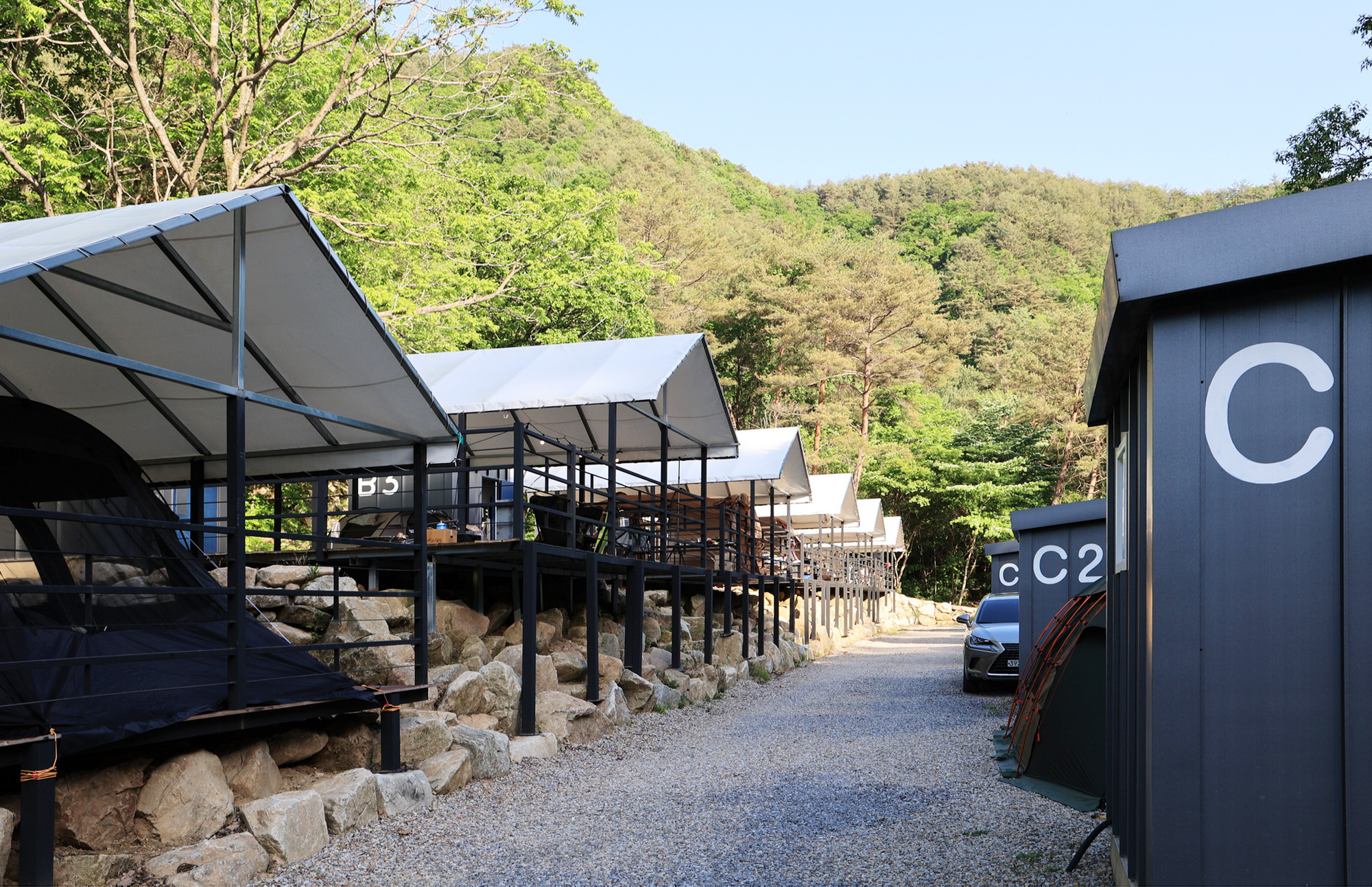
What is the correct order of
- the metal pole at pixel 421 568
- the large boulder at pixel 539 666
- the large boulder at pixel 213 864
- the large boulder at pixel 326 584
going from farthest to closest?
the large boulder at pixel 539 666 < the large boulder at pixel 326 584 < the metal pole at pixel 421 568 < the large boulder at pixel 213 864

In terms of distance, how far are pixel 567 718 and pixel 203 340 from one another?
15.0 ft

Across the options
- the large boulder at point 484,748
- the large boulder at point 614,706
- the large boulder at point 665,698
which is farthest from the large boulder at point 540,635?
the large boulder at point 484,748

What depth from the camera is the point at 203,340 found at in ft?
23.0

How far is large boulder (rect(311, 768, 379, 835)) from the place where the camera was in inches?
238

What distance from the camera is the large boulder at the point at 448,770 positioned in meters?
7.20

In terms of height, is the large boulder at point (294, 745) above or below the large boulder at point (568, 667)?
above

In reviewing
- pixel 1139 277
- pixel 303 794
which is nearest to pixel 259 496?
pixel 303 794

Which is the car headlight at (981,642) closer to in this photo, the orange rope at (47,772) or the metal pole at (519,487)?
the metal pole at (519,487)

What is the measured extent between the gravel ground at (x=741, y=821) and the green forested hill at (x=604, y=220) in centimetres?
1142

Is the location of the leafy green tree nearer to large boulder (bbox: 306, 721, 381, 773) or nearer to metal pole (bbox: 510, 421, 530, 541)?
metal pole (bbox: 510, 421, 530, 541)

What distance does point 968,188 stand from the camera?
84.4 m

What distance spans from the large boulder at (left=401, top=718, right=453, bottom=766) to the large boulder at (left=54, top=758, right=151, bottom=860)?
2.03 meters

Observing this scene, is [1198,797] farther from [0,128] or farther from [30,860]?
[0,128]

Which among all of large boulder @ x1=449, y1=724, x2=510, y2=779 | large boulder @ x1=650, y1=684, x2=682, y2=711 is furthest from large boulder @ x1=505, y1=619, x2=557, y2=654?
large boulder @ x1=449, y1=724, x2=510, y2=779
